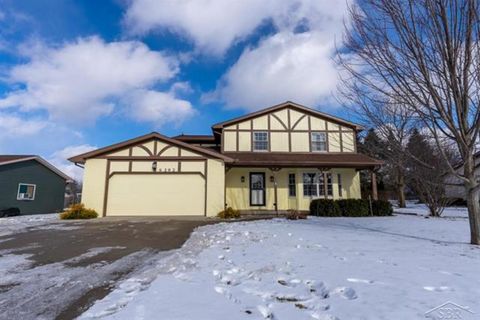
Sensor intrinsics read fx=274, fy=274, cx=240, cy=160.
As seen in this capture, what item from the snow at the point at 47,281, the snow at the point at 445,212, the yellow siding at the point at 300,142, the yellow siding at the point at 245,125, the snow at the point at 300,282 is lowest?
the snow at the point at 47,281

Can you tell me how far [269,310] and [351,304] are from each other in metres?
0.87

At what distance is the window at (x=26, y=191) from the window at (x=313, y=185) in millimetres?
18829

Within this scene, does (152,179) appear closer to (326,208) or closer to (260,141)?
(260,141)

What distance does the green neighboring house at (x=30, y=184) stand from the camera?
17.8m

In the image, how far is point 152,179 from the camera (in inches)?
535

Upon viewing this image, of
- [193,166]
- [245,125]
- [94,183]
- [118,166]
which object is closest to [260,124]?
[245,125]

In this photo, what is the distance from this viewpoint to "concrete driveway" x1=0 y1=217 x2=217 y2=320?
3145mm

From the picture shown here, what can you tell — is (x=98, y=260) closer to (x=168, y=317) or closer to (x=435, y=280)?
(x=168, y=317)

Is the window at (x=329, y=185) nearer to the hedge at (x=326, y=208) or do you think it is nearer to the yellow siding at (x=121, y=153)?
the hedge at (x=326, y=208)

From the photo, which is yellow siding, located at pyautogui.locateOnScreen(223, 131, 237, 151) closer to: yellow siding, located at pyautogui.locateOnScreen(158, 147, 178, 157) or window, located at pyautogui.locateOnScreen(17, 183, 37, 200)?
yellow siding, located at pyautogui.locateOnScreen(158, 147, 178, 157)

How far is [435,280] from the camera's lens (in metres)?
3.59

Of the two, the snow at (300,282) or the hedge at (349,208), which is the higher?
the hedge at (349,208)

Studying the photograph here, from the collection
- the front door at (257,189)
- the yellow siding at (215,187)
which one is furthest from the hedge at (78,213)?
the front door at (257,189)

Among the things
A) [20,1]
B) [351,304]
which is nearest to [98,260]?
[351,304]
